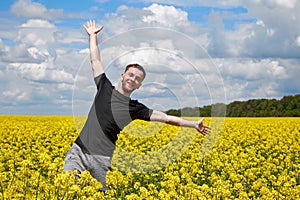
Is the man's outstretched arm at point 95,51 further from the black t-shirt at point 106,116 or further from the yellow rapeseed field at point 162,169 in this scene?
the yellow rapeseed field at point 162,169

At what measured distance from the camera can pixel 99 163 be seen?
7.55m

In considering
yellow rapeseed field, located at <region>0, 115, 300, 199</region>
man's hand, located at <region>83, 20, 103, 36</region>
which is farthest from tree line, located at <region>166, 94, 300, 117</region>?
man's hand, located at <region>83, 20, 103, 36</region>

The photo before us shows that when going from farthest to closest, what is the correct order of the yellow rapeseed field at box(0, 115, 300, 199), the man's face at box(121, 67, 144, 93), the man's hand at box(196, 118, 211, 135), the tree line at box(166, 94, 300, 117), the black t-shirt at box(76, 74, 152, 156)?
the tree line at box(166, 94, 300, 117)
the black t-shirt at box(76, 74, 152, 156)
the man's face at box(121, 67, 144, 93)
the man's hand at box(196, 118, 211, 135)
the yellow rapeseed field at box(0, 115, 300, 199)

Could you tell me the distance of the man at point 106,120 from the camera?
7410 millimetres

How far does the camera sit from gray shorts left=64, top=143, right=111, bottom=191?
7406 mm

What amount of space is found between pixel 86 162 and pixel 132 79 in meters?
1.21

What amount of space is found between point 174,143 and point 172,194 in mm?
10978

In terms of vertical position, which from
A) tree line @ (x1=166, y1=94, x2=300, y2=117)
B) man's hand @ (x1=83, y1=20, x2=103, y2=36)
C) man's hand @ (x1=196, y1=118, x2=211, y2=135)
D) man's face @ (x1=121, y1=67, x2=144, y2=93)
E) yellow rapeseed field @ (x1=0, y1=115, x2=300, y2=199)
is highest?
tree line @ (x1=166, y1=94, x2=300, y2=117)

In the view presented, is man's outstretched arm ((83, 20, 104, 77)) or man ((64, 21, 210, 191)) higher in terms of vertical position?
man's outstretched arm ((83, 20, 104, 77))

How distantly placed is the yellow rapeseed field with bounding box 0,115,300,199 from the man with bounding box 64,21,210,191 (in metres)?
0.24

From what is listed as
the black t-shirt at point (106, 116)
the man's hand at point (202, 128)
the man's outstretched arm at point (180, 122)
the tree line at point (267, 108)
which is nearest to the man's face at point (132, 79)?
the black t-shirt at point (106, 116)

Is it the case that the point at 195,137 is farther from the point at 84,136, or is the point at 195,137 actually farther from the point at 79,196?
the point at 79,196

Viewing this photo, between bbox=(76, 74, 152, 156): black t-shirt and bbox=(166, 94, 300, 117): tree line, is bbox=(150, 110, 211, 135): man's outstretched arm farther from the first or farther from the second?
bbox=(166, 94, 300, 117): tree line

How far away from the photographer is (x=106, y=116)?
24.6ft
